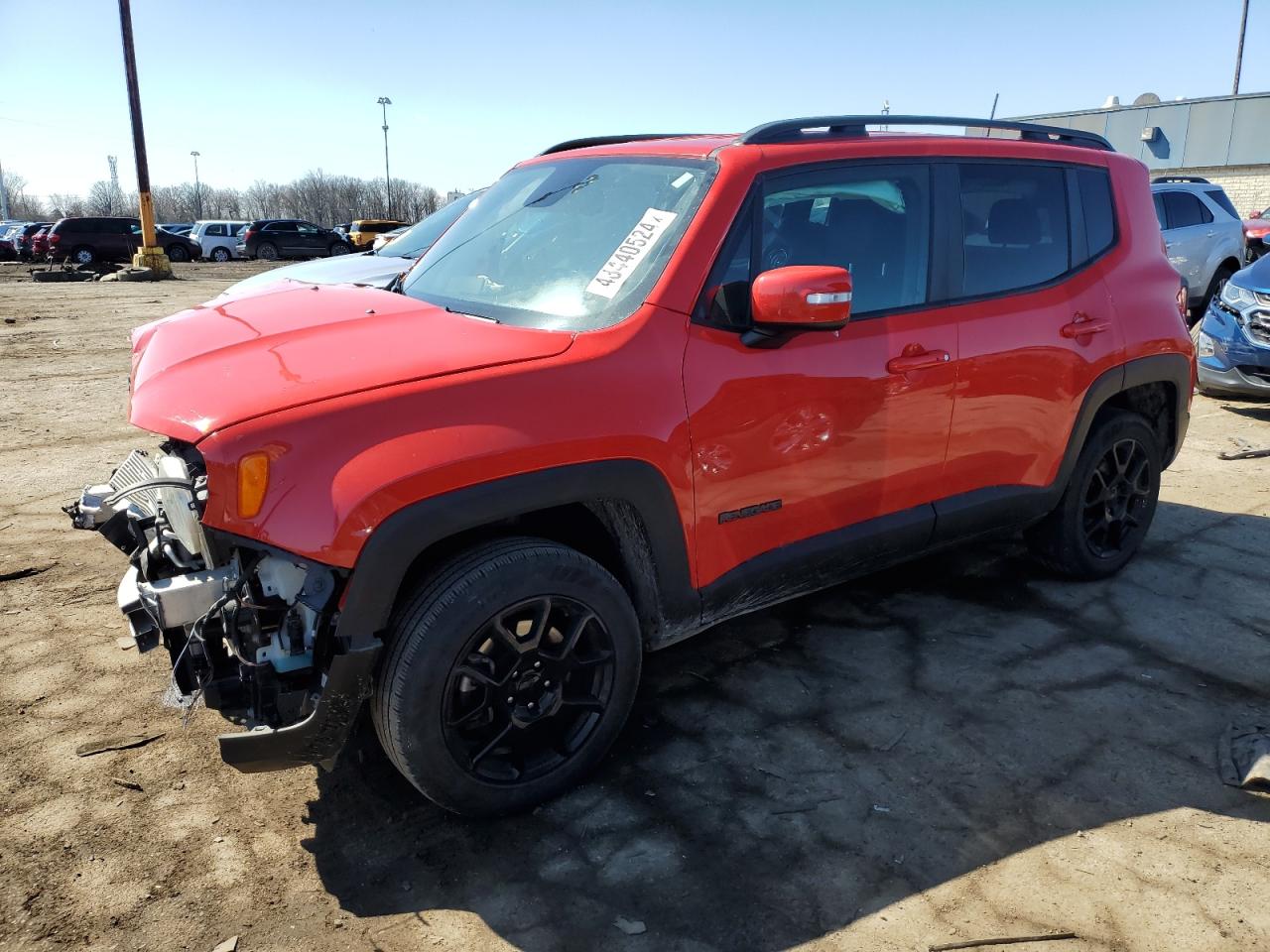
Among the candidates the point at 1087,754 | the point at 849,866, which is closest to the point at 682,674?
the point at 849,866

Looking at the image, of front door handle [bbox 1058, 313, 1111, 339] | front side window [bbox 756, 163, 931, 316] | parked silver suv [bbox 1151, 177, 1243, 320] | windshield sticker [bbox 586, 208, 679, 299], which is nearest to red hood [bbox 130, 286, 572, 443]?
windshield sticker [bbox 586, 208, 679, 299]

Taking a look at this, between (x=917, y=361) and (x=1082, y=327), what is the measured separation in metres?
1.04

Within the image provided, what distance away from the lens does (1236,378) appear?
7.68 metres

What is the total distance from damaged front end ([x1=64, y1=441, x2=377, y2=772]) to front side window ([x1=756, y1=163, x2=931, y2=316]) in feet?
5.65

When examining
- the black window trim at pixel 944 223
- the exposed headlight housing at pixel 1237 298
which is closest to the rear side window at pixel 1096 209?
the black window trim at pixel 944 223

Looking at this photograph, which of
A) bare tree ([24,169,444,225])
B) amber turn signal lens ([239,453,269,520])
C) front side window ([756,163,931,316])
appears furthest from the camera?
bare tree ([24,169,444,225])

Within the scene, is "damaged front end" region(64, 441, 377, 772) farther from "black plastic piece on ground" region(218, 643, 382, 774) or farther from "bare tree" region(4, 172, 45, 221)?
"bare tree" region(4, 172, 45, 221)

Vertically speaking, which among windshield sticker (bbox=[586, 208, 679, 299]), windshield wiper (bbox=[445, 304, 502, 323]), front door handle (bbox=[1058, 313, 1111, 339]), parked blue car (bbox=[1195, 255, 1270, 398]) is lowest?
parked blue car (bbox=[1195, 255, 1270, 398])

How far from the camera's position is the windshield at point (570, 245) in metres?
2.84

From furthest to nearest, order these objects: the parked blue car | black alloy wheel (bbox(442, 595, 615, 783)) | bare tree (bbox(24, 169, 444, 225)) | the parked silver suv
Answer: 1. bare tree (bbox(24, 169, 444, 225))
2. the parked silver suv
3. the parked blue car
4. black alloy wheel (bbox(442, 595, 615, 783))

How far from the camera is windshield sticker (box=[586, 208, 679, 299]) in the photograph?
9.32 feet

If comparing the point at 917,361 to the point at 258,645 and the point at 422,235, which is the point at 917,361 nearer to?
the point at 258,645

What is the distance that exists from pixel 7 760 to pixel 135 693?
0.45m

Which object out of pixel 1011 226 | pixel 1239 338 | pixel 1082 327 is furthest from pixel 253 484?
pixel 1239 338
